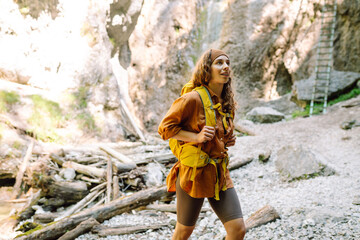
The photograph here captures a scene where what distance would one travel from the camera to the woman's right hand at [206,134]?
1.92m

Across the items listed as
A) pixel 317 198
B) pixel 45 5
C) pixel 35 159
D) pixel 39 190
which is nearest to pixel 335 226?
pixel 317 198

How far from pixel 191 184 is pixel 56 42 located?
9968 mm

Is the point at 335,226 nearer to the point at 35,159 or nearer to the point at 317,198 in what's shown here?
the point at 317,198

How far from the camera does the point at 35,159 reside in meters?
6.76

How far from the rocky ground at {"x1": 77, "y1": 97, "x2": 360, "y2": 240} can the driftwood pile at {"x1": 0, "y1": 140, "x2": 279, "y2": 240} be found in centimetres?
14

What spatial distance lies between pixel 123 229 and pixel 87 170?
2582 millimetres

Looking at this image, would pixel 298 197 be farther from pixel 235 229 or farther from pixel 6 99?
pixel 6 99

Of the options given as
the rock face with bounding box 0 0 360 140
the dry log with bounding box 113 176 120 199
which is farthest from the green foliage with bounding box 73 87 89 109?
the dry log with bounding box 113 176 120 199

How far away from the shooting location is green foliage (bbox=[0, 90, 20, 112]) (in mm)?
7902

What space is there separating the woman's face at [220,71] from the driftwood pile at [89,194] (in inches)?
87.0

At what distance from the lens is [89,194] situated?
546cm

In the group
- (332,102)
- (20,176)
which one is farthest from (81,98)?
(332,102)

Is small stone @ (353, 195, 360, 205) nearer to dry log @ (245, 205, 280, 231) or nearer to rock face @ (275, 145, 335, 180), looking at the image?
dry log @ (245, 205, 280, 231)

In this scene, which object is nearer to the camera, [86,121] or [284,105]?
[86,121]
